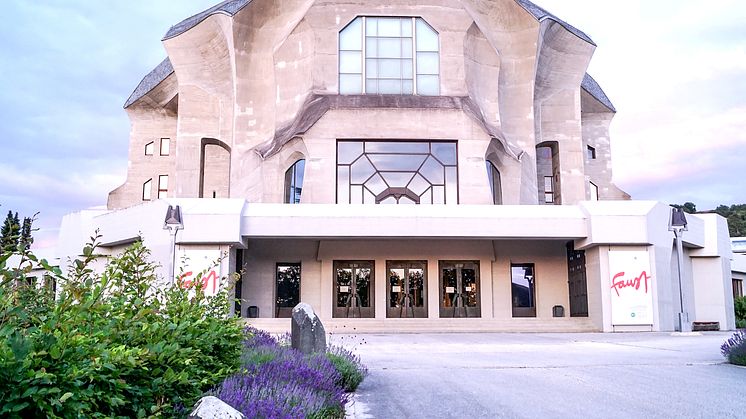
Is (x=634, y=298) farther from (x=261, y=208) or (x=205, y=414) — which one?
(x=205, y=414)

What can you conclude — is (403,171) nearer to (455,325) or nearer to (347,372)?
(455,325)

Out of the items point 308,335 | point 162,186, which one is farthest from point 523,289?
point 162,186

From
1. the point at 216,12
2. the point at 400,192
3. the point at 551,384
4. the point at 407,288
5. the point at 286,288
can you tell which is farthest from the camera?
the point at 216,12

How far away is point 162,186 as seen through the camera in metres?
41.8

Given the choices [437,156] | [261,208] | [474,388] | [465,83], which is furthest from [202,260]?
[474,388]

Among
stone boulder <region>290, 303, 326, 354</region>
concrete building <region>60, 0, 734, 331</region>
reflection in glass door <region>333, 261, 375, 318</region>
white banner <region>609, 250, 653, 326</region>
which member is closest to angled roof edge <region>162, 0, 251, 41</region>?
concrete building <region>60, 0, 734, 331</region>

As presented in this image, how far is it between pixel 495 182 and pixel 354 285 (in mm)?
9542

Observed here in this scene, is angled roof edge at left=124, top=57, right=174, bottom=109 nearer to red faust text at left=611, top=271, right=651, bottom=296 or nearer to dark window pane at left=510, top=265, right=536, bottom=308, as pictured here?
dark window pane at left=510, top=265, right=536, bottom=308

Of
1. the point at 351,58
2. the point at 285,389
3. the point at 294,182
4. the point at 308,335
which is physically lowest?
the point at 285,389

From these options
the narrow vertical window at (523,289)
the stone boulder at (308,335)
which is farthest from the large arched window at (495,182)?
the stone boulder at (308,335)

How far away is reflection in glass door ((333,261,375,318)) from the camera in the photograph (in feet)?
91.5

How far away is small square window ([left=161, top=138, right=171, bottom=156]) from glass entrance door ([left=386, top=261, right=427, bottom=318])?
69.6ft

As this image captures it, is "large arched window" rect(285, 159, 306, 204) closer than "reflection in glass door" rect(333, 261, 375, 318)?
No

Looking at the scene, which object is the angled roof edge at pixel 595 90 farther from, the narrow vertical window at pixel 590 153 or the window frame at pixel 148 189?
the window frame at pixel 148 189
